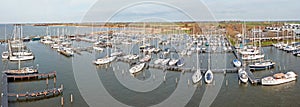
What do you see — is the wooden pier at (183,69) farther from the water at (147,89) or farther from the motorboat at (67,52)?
the motorboat at (67,52)

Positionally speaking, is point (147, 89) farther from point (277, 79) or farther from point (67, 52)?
point (67, 52)

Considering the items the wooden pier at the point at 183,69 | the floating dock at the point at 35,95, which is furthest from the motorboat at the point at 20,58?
the floating dock at the point at 35,95

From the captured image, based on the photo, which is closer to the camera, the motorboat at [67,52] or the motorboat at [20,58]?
the motorboat at [20,58]

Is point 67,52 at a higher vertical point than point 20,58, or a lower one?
higher

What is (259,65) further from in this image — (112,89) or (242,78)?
(112,89)

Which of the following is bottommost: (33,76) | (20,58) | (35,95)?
(35,95)

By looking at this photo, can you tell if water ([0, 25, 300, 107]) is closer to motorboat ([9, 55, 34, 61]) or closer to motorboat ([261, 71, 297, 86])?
motorboat ([261, 71, 297, 86])

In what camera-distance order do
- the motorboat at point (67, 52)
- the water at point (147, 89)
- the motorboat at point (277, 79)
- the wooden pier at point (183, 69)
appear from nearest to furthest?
the water at point (147, 89) < the motorboat at point (277, 79) < the wooden pier at point (183, 69) < the motorboat at point (67, 52)

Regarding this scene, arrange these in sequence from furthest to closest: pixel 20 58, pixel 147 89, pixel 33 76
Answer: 1. pixel 20 58
2. pixel 33 76
3. pixel 147 89

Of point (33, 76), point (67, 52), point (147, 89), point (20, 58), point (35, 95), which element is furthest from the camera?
point (67, 52)

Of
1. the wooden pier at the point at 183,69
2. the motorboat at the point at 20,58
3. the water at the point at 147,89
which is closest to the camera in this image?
the water at the point at 147,89

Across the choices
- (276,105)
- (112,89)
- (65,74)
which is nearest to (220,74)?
(276,105)

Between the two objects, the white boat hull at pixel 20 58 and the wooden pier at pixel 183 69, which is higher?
the white boat hull at pixel 20 58

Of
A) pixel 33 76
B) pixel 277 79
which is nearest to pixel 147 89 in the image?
pixel 277 79
